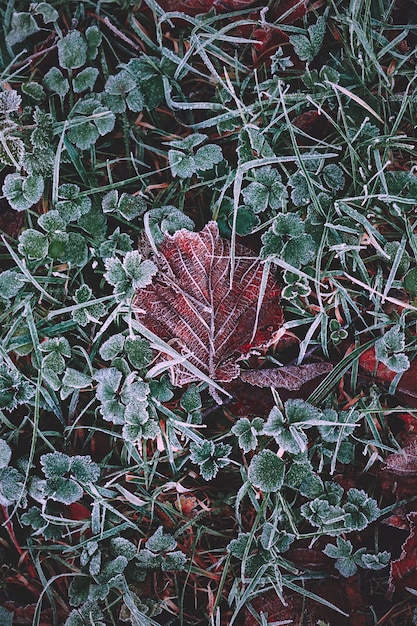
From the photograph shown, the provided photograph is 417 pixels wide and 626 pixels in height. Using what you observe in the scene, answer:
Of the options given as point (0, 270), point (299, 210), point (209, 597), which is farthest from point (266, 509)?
point (0, 270)

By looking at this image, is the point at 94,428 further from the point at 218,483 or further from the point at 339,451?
the point at 339,451

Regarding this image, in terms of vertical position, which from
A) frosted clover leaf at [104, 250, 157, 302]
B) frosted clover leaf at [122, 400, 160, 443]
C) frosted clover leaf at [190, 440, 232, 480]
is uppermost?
frosted clover leaf at [104, 250, 157, 302]

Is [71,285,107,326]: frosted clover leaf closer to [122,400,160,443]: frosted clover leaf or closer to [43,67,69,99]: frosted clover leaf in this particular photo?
[122,400,160,443]: frosted clover leaf

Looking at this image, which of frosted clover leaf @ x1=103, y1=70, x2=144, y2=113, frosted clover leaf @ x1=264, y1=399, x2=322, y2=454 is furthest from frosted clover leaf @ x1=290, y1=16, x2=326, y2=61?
frosted clover leaf @ x1=264, y1=399, x2=322, y2=454

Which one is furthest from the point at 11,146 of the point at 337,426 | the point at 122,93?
the point at 337,426

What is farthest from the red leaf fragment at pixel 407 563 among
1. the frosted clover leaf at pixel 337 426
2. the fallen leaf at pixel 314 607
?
the frosted clover leaf at pixel 337 426

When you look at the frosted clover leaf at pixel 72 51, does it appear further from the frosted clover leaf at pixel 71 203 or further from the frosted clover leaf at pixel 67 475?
the frosted clover leaf at pixel 67 475

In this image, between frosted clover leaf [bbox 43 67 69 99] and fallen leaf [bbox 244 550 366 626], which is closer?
fallen leaf [bbox 244 550 366 626]
